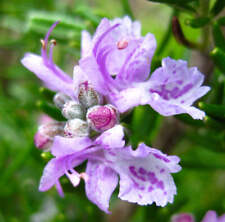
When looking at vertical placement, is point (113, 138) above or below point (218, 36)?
below

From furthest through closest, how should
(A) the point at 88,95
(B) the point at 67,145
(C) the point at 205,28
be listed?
(C) the point at 205,28, (A) the point at 88,95, (B) the point at 67,145

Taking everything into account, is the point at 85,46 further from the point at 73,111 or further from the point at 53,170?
the point at 53,170

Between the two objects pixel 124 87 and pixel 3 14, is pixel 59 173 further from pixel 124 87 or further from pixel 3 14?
pixel 3 14

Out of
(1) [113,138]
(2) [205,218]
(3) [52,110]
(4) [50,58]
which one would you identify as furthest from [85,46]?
(2) [205,218]

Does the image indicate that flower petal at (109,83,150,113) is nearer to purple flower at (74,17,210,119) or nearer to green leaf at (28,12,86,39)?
purple flower at (74,17,210,119)

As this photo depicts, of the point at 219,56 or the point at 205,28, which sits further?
the point at 205,28

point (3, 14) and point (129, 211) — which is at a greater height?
point (3, 14)

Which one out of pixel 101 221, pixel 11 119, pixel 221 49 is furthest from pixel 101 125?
pixel 11 119
